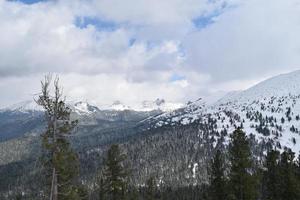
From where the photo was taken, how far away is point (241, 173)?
43.6 metres

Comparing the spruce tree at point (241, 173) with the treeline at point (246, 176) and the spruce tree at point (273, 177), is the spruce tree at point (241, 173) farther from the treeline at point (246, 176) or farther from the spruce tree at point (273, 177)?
the spruce tree at point (273, 177)

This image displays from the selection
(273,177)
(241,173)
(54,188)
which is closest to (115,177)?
(241,173)

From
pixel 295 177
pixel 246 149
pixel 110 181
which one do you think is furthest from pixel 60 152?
pixel 295 177

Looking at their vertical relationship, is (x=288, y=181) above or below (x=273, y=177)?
below

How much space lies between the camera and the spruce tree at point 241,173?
4334cm

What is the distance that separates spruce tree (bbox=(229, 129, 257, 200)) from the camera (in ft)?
142

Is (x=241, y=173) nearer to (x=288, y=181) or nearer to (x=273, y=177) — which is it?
(x=288, y=181)

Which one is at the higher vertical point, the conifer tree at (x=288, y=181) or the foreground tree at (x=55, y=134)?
the foreground tree at (x=55, y=134)

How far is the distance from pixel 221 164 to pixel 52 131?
3064 centimetres

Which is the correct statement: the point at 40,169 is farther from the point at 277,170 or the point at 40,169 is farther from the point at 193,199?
the point at 193,199

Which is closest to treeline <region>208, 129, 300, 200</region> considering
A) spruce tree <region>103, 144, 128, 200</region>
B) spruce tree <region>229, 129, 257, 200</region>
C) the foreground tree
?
spruce tree <region>229, 129, 257, 200</region>

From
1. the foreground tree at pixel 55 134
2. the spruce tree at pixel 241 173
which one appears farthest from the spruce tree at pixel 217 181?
the foreground tree at pixel 55 134

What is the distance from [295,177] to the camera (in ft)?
170

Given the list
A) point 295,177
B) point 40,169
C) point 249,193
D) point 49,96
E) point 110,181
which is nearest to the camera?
point 49,96
